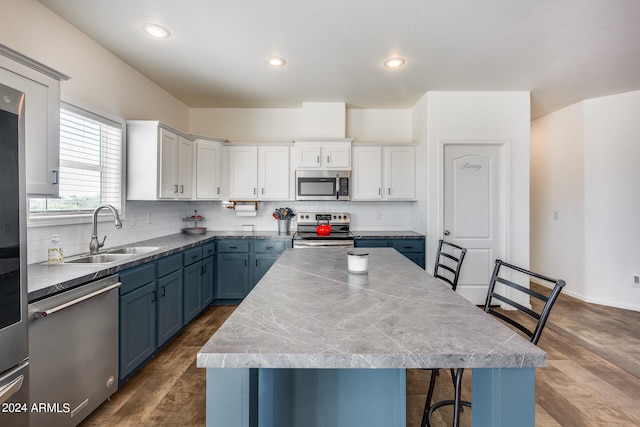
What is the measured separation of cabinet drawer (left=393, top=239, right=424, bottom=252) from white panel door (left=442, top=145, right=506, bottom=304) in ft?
1.11

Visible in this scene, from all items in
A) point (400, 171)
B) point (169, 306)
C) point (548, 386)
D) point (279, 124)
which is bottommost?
point (548, 386)

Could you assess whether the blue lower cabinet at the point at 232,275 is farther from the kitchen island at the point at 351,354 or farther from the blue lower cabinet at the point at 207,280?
the kitchen island at the point at 351,354

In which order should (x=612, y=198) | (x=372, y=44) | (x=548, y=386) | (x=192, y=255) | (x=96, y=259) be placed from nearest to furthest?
(x=548, y=386)
(x=96, y=259)
(x=372, y=44)
(x=192, y=255)
(x=612, y=198)

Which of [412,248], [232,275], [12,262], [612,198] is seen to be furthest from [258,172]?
[612,198]

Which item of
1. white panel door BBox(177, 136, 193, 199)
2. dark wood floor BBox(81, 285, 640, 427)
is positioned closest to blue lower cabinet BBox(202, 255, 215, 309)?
dark wood floor BBox(81, 285, 640, 427)

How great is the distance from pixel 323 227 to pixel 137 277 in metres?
2.26

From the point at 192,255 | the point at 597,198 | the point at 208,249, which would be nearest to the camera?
the point at 192,255

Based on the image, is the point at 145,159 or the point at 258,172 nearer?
the point at 145,159

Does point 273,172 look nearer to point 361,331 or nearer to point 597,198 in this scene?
point 361,331

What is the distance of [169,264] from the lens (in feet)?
8.57

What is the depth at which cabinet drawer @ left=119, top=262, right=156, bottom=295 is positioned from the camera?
2.00 meters

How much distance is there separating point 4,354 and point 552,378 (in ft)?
10.7

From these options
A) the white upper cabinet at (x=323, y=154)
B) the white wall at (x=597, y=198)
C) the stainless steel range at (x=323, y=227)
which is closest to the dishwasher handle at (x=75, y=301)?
the stainless steel range at (x=323, y=227)

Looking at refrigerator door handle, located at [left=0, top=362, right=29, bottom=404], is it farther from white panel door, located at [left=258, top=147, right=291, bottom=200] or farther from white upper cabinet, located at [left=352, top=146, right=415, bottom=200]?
white upper cabinet, located at [left=352, top=146, right=415, bottom=200]
